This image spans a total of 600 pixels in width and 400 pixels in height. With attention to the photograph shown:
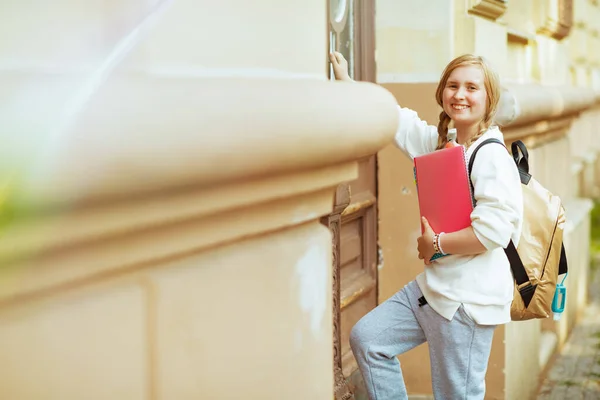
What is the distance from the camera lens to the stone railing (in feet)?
Result: 4.00

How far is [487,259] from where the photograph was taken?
2607 millimetres

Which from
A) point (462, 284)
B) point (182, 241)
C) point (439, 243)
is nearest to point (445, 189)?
point (439, 243)

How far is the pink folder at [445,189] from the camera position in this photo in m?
2.51

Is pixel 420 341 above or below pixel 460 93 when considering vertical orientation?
below

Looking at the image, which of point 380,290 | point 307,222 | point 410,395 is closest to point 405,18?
point 380,290

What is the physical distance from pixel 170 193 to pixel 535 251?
1753 mm

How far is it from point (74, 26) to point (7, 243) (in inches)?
14.3

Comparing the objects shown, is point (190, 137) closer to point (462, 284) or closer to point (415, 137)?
point (462, 284)

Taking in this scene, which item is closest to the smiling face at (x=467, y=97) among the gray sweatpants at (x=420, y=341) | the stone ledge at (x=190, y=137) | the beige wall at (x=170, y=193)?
the gray sweatpants at (x=420, y=341)

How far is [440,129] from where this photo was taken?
2.79 m

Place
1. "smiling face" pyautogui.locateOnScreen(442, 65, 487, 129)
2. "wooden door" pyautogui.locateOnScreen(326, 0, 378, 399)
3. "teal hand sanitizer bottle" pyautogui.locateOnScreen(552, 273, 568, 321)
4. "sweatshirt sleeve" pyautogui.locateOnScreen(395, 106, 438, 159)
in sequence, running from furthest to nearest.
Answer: "wooden door" pyautogui.locateOnScreen(326, 0, 378, 399) < "teal hand sanitizer bottle" pyautogui.locateOnScreen(552, 273, 568, 321) < "sweatshirt sleeve" pyautogui.locateOnScreen(395, 106, 438, 159) < "smiling face" pyautogui.locateOnScreen(442, 65, 487, 129)

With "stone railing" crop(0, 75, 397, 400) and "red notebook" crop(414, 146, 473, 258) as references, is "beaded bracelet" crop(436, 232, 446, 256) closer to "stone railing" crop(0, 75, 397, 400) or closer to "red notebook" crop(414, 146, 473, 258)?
"red notebook" crop(414, 146, 473, 258)

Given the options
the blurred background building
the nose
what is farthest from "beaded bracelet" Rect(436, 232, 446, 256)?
the blurred background building

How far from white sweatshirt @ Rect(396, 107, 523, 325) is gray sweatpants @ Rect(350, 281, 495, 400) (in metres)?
0.04
